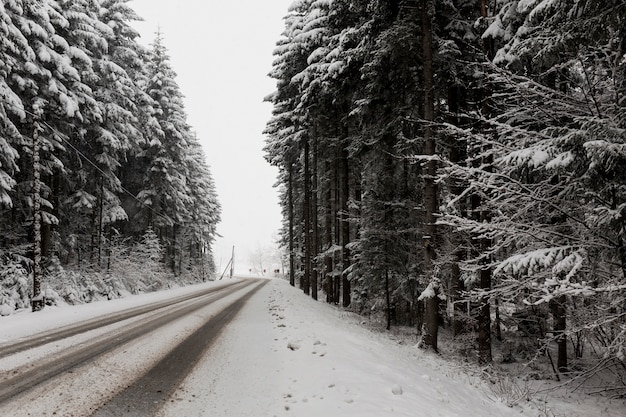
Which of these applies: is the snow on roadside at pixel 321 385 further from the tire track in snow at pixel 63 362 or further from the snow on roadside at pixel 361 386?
the tire track in snow at pixel 63 362

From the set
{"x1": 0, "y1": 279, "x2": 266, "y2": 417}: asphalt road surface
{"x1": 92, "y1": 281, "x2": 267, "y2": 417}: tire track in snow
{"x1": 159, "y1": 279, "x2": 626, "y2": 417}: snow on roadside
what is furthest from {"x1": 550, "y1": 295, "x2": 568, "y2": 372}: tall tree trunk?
{"x1": 0, "y1": 279, "x2": 266, "y2": 417}: asphalt road surface

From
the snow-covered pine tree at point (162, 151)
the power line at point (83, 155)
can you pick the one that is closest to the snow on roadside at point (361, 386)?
the power line at point (83, 155)

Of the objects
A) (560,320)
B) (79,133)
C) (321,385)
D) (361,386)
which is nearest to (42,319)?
(321,385)

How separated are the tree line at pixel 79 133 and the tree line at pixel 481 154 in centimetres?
998

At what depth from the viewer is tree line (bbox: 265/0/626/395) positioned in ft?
17.0

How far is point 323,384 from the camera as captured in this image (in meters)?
4.79

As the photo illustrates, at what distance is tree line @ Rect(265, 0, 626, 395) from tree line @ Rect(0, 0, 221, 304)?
32.7 feet

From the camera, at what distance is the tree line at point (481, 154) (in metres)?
5.19

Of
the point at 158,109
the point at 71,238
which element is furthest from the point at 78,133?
the point at 158,109

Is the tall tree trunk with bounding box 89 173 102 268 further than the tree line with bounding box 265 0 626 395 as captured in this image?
Yes

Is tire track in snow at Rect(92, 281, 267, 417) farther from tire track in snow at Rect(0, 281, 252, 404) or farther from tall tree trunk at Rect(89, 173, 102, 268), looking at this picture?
tall tree trunk at Rect(89, 173, 102, 268)

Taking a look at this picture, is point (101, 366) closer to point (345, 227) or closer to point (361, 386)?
point (361, 386)

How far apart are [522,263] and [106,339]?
8201 millimetres

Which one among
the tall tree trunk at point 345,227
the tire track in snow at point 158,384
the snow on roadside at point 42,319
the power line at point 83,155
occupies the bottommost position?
the snow on roadside at point 42,319
